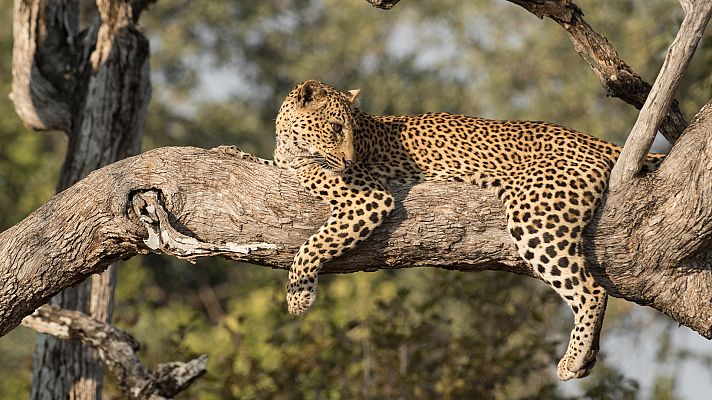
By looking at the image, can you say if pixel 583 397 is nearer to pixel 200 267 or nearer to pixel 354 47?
pixel 200 267

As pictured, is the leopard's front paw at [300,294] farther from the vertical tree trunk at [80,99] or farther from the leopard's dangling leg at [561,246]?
the vertical tree trunk at [80,99]

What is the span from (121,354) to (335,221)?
2.72 meters

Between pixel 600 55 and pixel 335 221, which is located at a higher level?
pixel 600 55

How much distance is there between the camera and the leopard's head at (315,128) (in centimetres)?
751

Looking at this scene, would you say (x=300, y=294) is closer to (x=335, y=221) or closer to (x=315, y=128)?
(x=335, y=221)

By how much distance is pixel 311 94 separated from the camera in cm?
780

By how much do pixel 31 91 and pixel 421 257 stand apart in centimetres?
482

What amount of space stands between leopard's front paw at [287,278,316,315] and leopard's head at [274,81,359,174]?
74cm

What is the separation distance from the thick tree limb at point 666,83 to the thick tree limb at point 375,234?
0.64 ft

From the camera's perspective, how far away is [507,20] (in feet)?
113

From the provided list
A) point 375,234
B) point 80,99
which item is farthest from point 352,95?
point 80,99

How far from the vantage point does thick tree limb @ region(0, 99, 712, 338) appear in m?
7.05

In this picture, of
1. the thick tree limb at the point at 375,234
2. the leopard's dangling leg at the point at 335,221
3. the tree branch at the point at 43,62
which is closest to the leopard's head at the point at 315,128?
the leopard's dangling leg at the point at 335,221

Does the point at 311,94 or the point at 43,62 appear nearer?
the point at 311,94
